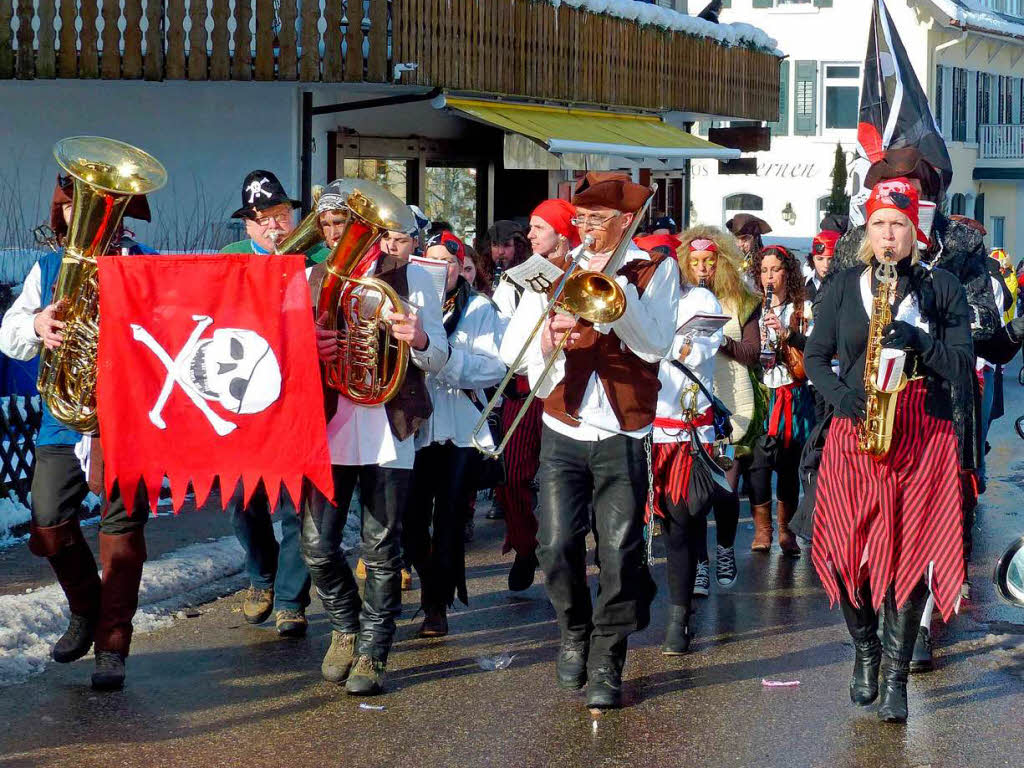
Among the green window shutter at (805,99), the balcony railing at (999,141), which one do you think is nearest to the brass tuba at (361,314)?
the green window shutter at (805,99)

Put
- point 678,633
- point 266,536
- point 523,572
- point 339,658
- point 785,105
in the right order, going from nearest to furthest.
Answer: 1. point 339,658
2. point 678,633
3. point 266,536
4. point 523,572
5. point 785,105

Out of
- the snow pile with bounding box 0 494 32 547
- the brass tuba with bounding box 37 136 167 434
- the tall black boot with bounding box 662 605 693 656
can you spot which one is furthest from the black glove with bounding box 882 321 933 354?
the snow pile with bounding box 0 494 32 547

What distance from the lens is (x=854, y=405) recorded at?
575cm

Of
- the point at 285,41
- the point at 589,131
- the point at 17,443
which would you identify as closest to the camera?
the point at 17,443

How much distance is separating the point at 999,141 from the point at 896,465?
130ft

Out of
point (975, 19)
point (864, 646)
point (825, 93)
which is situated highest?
point (975, 19)

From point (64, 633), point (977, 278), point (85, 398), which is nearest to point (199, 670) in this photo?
point (64, 633)

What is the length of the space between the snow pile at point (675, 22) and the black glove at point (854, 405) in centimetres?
1284

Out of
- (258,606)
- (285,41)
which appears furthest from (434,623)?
(285,41)

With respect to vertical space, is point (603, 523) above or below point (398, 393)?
below

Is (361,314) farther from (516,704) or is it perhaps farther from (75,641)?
(75,641)

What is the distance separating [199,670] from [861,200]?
393cm

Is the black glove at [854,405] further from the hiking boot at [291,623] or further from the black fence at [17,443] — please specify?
the black fence at [17,443]

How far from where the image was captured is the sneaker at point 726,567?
26.9 feet
